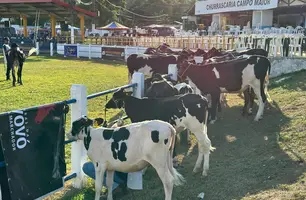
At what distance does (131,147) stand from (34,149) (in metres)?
1.11

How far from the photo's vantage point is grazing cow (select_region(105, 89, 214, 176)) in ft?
19.0

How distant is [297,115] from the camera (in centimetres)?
828

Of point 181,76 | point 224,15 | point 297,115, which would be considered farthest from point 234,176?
point 224,15

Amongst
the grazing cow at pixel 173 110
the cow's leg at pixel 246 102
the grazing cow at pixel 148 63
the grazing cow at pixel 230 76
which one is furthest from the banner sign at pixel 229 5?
the grazing cow at pixel 173 110

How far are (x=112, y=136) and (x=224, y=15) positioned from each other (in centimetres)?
3792

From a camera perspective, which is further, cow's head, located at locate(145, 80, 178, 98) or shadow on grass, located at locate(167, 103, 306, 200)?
cow's head, located at locate(145, 80, 178, 98)

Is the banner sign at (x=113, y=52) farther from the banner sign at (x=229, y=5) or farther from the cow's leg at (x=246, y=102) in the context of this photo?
the cow's leg at (x=246, y=102)

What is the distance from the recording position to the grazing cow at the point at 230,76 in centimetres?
918

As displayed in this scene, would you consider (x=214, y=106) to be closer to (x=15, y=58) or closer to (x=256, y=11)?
(x=15, y=58)

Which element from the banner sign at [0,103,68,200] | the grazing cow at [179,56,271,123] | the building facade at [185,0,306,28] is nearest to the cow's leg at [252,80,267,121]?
the grazing cow at [179,56,271,123]

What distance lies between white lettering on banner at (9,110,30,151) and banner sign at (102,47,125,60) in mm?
22245

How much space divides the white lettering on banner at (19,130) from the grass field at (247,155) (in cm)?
135

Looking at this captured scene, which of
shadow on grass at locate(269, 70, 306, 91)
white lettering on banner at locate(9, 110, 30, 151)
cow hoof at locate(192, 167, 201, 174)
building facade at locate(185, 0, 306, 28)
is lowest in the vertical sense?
cow hoof at locate(192, 167, 201, 174)

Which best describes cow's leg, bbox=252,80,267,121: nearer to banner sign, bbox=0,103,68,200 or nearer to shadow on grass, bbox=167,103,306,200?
shadow on grass, bbox=167,103,306,200
